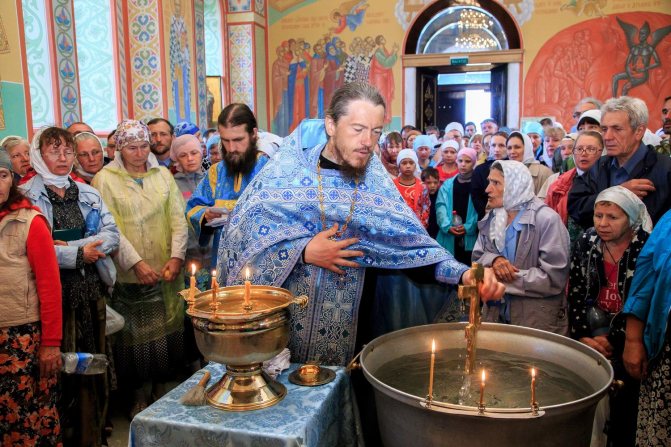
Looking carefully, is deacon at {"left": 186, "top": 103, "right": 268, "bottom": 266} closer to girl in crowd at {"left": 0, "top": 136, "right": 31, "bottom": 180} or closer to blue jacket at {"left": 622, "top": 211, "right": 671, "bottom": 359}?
girl in crowd at {"left": 0, "top": 136, "right": 31, "bottom": 180}

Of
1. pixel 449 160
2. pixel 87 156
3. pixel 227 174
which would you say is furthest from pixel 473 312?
pixel 449 160

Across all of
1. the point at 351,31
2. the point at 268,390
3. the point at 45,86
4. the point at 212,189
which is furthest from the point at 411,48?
the point at 268,390

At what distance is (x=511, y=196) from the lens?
10.0 feet

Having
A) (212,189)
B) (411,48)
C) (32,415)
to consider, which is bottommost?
(32,415)

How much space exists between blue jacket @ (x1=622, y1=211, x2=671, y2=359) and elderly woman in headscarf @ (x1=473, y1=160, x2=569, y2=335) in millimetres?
647

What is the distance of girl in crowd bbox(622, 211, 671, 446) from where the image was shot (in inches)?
81.4

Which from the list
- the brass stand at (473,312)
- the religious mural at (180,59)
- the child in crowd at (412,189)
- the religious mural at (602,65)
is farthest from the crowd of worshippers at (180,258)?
the religious mural at (602,65)

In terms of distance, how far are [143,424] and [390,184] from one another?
1.16 m

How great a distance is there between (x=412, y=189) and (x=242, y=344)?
11.8ft

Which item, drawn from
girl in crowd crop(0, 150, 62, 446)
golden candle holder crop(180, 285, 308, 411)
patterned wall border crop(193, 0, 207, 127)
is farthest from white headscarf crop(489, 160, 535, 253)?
patterned wall border crop(193, 0, 207, 127)

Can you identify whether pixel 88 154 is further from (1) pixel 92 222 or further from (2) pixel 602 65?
(2) pixel 602 65

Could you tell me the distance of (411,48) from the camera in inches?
484

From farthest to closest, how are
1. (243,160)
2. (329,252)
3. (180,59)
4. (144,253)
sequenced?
(180,59), (144,253), (243,160), (329,252)

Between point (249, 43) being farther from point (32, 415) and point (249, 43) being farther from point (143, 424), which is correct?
point (143, 424)
